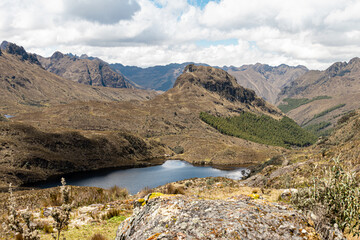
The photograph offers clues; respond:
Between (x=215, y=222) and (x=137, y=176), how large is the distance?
10093cm

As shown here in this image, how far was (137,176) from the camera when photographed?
104 meters

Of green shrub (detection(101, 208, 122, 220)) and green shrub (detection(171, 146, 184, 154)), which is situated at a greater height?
green shrub (detection(101, 208, 122, 220))

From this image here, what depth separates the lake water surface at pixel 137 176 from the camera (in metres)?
88.6

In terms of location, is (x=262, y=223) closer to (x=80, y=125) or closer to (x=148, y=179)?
(x=148, y=179)

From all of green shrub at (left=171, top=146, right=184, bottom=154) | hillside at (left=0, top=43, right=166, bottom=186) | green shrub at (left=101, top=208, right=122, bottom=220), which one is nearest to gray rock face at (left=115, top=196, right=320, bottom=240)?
green shrub at (left=101, top=208, right=122, bottom=220)

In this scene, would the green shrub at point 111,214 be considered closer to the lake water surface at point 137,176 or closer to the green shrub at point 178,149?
A: the lake water surface at point 137,176

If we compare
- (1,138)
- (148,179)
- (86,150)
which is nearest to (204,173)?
(148,179)

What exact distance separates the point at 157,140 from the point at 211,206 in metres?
175

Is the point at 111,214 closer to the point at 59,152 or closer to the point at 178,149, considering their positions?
the point at 59,152

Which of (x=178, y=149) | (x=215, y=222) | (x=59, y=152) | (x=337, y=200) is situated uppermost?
(x=215, y=222)

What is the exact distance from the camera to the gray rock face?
22.4 feet

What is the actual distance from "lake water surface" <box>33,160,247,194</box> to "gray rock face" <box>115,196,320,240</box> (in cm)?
7318

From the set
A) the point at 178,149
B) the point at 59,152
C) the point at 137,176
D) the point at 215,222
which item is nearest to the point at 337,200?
the point at 215,222

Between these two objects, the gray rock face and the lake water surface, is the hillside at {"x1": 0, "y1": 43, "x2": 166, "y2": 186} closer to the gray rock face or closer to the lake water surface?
the lake water surface
